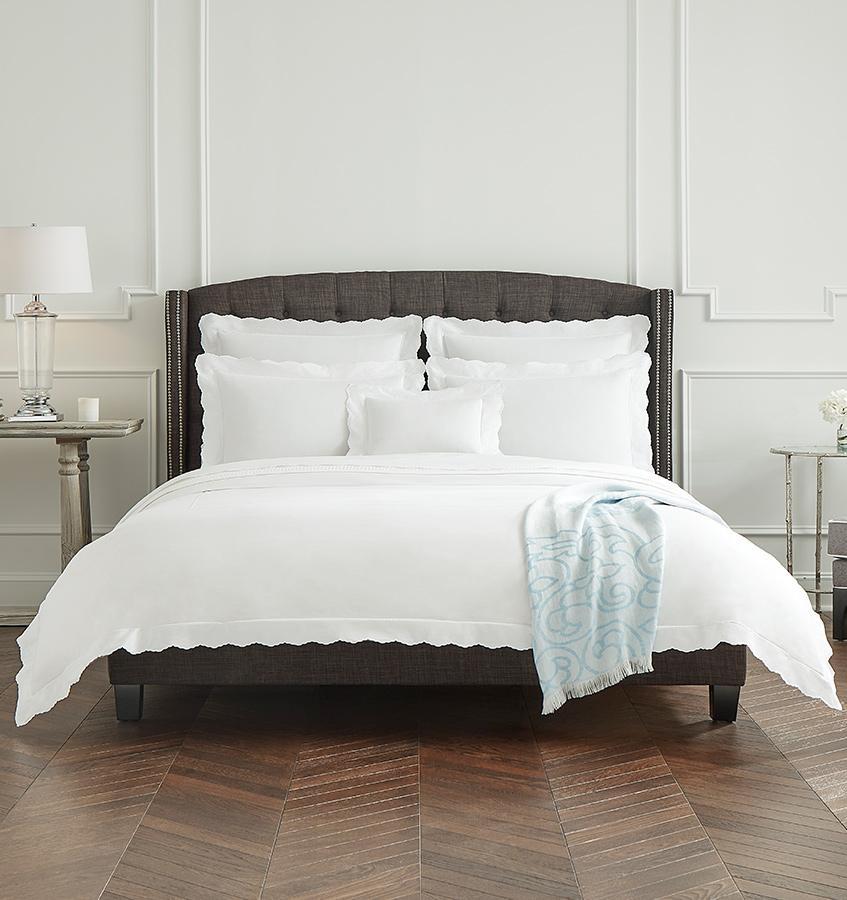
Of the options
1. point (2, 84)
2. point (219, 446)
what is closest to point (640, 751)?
point (219, 446)

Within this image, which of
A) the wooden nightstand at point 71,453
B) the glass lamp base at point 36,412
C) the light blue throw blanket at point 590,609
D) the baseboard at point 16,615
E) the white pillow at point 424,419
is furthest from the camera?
the baseboard at point 16,615

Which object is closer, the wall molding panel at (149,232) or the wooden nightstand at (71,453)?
the wooden nightstand at (71,453)

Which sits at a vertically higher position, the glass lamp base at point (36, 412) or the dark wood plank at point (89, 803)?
the glass lamp base at point (36, 412)

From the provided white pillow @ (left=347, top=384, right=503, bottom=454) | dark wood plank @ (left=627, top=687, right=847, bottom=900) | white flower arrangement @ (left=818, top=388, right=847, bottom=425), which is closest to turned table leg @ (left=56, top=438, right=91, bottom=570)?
white pillow @ (left=347, top=384, right=503, bottom=454)

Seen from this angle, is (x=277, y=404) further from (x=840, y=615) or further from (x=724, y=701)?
(x=840, y=615)

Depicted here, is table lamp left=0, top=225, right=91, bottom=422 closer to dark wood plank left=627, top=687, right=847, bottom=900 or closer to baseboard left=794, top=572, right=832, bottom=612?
dark wood plank left=627, top=687, right=847, bottom=900

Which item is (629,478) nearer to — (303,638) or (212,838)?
(303,638)

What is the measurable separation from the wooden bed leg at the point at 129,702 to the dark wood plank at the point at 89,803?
2 cm

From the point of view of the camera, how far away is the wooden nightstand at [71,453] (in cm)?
407

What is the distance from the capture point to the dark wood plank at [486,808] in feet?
6.61

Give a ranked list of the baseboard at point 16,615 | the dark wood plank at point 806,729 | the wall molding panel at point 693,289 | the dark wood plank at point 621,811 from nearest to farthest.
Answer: the dark wood plank at point 621,811 → the dark wood plank at point 806,729 → the baseboard at point 16,615 → the wall molding panel at point 693,289

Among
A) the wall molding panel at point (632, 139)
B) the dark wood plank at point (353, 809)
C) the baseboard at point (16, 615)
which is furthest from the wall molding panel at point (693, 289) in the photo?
the baseboard at point (16, 615)

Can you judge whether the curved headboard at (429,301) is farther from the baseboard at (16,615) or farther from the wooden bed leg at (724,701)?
the wooden bed leg at (724,701)

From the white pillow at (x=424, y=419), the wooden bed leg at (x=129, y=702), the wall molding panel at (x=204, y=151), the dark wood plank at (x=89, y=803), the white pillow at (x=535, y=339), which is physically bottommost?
the dark wood plank at (x=89, y=803)
